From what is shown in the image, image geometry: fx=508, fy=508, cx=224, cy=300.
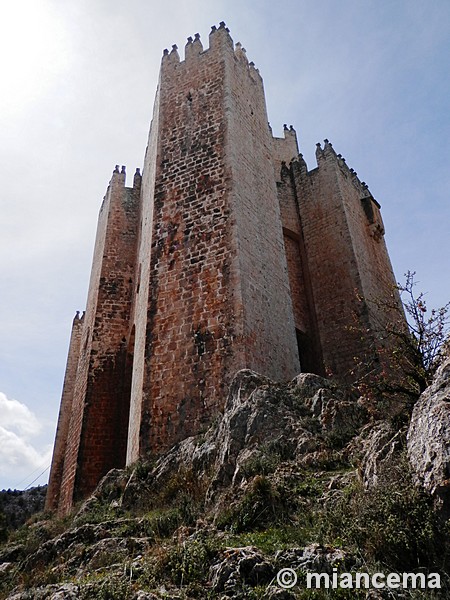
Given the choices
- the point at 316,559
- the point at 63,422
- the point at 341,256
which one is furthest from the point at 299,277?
the point at 316,559

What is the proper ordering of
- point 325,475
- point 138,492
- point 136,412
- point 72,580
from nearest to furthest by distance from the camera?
point 72,580 → point 325,475 → point 138,492 → point 136,412

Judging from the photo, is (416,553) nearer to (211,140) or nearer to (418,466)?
(418,466)

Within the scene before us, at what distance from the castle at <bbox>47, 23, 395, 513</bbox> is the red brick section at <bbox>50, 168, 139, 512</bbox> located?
35mm

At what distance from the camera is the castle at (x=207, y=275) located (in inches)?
388

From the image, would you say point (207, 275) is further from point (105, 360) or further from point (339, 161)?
point (339, 161)

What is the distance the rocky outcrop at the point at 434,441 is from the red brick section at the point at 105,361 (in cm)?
905

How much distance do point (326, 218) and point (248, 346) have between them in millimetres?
7696

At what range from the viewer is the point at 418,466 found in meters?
4.63

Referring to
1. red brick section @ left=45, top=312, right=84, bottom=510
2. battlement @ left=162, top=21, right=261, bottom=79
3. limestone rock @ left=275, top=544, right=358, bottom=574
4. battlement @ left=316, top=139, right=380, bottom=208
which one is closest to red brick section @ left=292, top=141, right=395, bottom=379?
battlement @ left=316, top=139, right=380, bottom=208

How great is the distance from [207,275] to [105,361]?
5006mm

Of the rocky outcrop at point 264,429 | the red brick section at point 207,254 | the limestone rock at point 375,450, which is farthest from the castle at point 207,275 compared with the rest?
the limestone rock at point 375,450

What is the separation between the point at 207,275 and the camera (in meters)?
10.5

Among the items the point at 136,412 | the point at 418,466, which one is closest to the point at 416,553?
the point at 418,466

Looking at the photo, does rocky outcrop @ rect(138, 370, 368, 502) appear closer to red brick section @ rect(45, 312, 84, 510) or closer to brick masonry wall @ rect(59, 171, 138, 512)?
brick masonry wall @ rect(59, 171, 138, 512)
